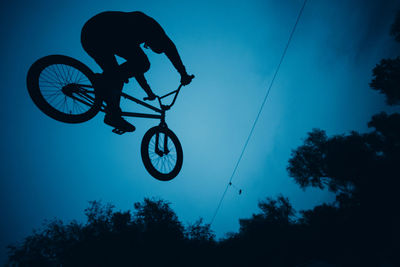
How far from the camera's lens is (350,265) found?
13.1 meters

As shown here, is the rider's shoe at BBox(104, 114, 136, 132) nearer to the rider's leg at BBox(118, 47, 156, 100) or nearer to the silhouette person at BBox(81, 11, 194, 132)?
the silhouette person at BBox(81, 11, 194, 132)

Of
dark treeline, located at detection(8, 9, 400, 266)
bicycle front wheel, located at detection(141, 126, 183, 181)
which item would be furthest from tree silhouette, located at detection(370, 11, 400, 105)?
bicycle front wheel, located at detection(141, 126, 183, 181)

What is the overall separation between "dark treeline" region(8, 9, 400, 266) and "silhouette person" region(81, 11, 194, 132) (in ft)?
59.3

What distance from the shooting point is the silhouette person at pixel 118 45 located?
2.31m

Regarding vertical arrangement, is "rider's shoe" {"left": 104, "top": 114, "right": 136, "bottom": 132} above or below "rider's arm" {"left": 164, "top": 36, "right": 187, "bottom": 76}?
below

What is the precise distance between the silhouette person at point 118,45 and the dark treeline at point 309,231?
18.1 m

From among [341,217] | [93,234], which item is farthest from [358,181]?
[93,234]

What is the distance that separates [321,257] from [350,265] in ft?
15.9

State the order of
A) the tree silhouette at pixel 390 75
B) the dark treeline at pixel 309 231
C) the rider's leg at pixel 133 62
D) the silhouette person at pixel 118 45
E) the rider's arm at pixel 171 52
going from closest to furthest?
Answer: the silhouette person at pixel 118 45
the rider's arm at pixel 171 52
the rider's leg at pixel 133 62
the tree silhouette at pixel 390 75
the dark treeline at pixel 309 231

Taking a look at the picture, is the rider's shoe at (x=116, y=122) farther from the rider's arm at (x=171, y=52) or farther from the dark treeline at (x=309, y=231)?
the dark treeline at (x=309, y=231)

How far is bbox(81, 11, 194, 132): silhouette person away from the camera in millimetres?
2307

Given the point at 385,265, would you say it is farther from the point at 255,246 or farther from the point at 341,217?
the point at 255,246

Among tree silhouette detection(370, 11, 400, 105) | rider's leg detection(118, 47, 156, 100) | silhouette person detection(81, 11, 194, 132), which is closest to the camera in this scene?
silhouette person detection(81, 11, 194, 132)

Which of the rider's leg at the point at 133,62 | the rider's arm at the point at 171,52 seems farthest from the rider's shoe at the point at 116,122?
the rider's arm at the point at 171,52
